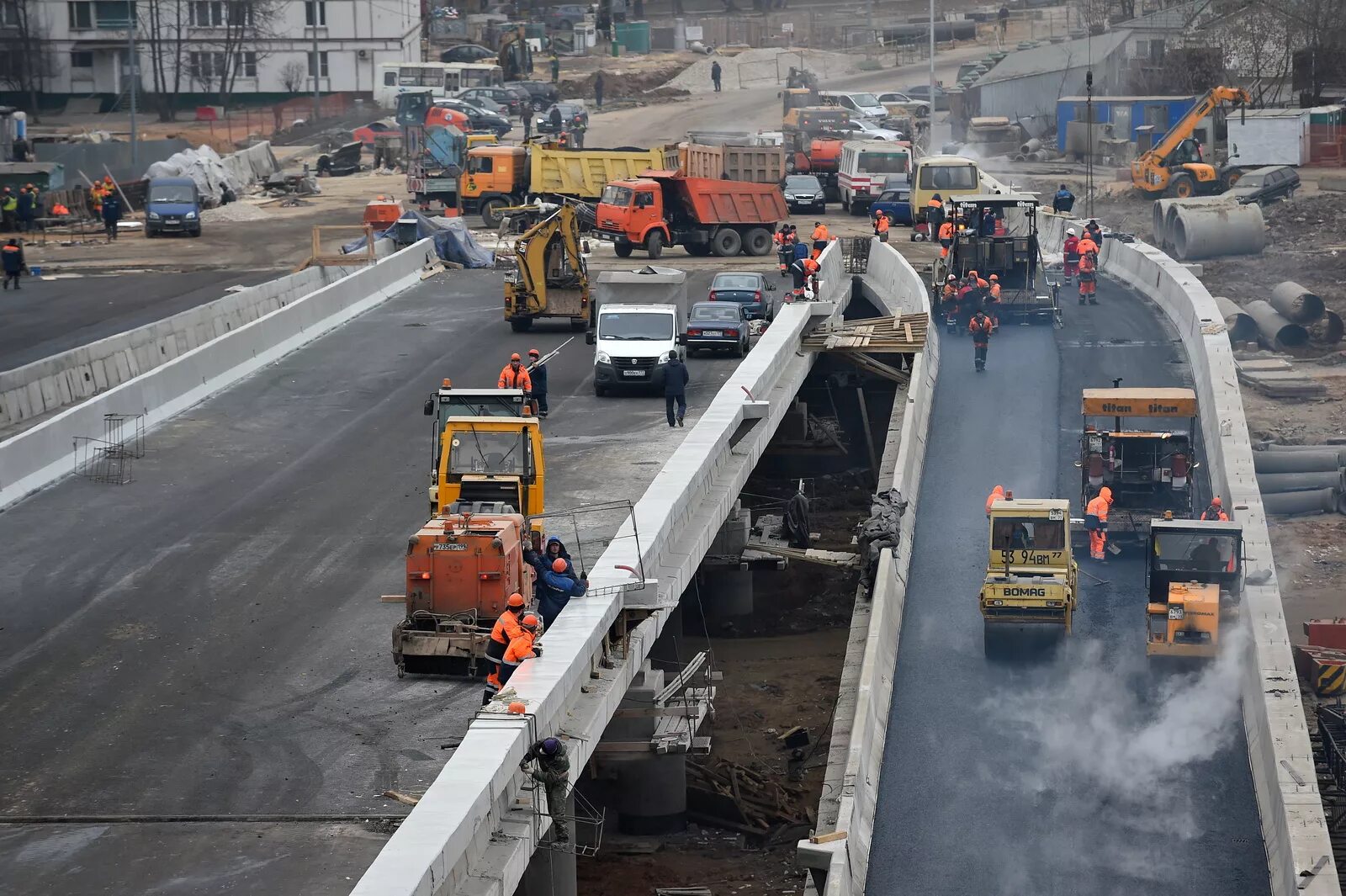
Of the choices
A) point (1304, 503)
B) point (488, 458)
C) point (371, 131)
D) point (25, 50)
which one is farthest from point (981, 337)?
point (25, 50)

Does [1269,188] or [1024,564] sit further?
[1269,188]

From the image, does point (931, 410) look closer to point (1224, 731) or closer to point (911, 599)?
point (911, 599)

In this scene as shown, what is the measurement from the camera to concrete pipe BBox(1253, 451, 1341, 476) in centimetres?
3734

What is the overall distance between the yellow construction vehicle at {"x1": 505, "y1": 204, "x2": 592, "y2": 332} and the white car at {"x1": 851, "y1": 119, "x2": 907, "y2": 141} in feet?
112

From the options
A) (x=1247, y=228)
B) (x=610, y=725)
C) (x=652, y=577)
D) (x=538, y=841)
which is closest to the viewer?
(x=538, y=841)

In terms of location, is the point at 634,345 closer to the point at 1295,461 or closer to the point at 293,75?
the point at 1295,461

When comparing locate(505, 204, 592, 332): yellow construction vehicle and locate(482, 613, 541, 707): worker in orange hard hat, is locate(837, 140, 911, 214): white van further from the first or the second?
locate(482, 613, 541, 707): worker in orange hard hat

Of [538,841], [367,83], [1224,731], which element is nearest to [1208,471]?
[1224,731]

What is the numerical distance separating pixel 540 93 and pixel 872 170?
36743 millimetres

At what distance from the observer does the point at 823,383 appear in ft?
144

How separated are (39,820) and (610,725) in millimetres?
8805

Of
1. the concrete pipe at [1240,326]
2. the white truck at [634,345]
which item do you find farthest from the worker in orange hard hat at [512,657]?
the concrete pipe at [1240,326]

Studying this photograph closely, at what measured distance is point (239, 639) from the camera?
70.4ft

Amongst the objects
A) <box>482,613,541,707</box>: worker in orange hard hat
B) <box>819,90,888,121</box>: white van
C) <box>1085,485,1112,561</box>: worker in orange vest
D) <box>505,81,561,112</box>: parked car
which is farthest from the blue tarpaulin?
<box>505,81,561,112</box>: parked car
